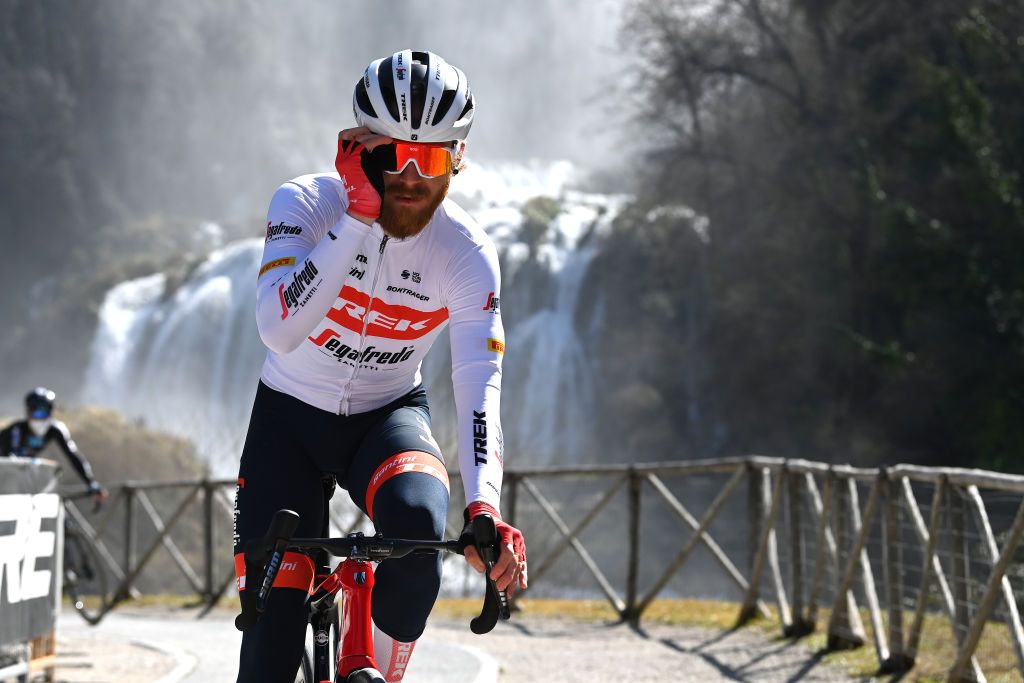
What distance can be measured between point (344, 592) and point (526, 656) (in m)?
6.70

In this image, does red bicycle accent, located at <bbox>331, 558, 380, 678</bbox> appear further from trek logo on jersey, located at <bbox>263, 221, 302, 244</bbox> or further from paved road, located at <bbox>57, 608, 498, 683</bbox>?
paved road, located at <bbox>57, 608, 498, 683</bbox>

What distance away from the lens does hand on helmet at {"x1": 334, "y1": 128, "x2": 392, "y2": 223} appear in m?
3.44

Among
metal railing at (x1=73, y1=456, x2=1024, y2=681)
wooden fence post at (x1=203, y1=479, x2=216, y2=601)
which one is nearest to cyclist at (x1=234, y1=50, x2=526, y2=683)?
metal railing at (x1=73, y1=456, x2=1024, y2=681)

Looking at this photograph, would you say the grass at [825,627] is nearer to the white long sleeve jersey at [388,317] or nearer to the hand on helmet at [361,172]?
the white long sleeve jersey at [388,317]

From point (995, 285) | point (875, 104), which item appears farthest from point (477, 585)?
point (875, 104)

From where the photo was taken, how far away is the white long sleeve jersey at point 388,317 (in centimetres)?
359

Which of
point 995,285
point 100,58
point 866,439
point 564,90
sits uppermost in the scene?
point 100,58

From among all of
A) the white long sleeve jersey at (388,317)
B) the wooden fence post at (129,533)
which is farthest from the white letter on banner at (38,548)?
the wooden fence post at (129,533)

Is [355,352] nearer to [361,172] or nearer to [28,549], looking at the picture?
[361,172]

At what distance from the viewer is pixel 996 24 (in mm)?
25312

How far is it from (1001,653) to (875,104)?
23.1 meters

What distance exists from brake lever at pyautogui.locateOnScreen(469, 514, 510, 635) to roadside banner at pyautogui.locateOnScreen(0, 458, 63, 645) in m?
4.41

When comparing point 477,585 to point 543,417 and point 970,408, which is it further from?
point 543,417

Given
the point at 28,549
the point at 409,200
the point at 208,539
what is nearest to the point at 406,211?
the point at 409,200
